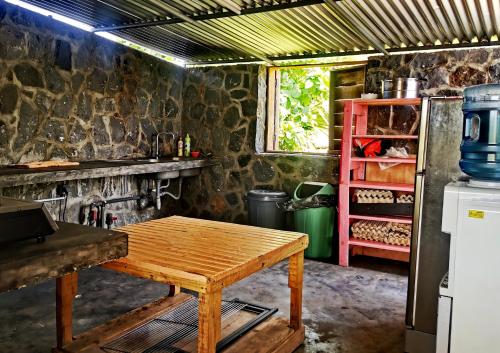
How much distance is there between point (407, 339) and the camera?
10.5ft

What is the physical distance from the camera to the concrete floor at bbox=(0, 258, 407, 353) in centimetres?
333

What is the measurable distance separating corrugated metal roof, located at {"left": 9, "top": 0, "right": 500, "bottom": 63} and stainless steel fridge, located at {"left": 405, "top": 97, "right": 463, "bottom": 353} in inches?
64.3

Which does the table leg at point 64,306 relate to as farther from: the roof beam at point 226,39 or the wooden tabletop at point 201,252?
the roof beam at point 226,39

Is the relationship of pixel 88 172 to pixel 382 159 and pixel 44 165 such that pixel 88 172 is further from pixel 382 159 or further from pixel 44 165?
pixel 382 159

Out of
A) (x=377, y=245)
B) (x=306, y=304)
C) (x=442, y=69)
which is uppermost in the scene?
(x=442, y=69)

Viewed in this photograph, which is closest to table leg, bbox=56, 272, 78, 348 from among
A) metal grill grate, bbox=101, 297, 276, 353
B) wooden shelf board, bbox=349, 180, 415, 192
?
metal grill grate, bbox=101, 297, 276, 353

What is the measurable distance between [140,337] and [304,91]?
549cm

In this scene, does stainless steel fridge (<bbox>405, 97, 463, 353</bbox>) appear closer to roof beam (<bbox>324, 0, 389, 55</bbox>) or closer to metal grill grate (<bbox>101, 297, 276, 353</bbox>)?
metal grill grate (<bbox>101, 297, 276, 353</bbox>)

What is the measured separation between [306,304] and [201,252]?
168 centimetres

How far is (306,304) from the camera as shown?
13.5 feet

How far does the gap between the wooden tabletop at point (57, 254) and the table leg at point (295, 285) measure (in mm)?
1591

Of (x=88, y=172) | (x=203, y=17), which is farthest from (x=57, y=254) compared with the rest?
(x=203, y=17)

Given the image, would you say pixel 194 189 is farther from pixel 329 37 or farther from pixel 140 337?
pixel 140 337

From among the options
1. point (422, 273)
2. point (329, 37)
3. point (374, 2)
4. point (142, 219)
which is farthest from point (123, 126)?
point (422, 273)
